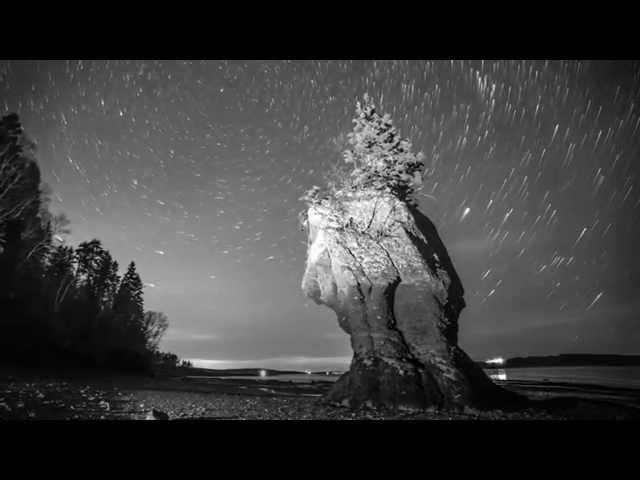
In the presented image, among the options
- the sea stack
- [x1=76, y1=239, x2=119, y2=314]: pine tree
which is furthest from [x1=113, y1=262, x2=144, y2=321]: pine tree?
the sea stack

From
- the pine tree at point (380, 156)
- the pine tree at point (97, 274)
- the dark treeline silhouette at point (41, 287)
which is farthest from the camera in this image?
the pine tree at point (97, 274)

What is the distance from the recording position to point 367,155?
1582 cm

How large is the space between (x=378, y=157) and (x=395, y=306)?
669 cm

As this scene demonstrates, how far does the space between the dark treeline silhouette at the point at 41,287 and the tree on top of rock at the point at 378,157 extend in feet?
63.0

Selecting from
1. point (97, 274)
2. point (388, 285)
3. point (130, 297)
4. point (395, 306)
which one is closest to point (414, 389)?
point (395, 306)

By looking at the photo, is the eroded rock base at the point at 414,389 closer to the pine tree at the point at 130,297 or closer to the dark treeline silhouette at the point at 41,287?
the dark treeline silhouette at the point at 41,287

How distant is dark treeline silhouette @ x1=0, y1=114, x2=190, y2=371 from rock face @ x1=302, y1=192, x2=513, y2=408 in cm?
1938

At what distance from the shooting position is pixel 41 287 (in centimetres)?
2844

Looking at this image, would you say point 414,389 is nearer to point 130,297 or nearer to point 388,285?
point 388,285

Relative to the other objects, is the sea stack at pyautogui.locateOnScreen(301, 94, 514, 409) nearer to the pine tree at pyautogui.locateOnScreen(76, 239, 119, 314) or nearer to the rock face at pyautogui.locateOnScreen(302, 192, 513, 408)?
the rock face at pyautogui.locateOnScreen(302, 192, 513, 408)

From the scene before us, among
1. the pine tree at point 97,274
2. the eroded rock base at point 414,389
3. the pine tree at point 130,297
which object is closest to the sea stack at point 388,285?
the eroded rock base at point 414,389

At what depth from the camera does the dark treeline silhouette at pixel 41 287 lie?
75.2ft
